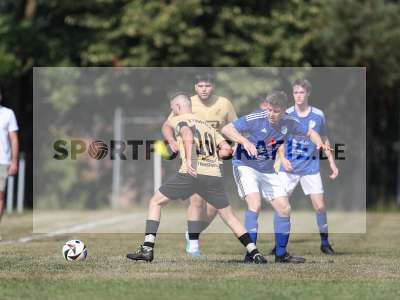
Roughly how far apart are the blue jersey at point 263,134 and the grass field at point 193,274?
1178 mm

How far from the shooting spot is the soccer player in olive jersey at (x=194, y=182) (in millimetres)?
10625

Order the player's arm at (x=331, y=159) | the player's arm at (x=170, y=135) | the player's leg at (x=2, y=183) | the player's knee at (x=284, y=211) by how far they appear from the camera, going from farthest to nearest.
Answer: the player's leg at (x=2, y=183)
the player's arm at (x=331, y=159)
the player's arm at (x=170, y=135)
the player's knee at (x=284, y=211)

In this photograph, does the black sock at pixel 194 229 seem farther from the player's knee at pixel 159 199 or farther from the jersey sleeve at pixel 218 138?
the player's knee at pixel 159 199

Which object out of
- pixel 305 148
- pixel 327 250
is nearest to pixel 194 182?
pixel 305 148

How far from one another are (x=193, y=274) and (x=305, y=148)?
425 cm

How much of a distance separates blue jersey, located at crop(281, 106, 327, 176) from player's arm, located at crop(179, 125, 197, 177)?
246 centimetres

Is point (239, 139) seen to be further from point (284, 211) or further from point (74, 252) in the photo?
point (74, 252)

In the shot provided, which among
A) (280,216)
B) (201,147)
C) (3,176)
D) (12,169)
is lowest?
(280,216)

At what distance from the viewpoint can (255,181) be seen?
11625 mm

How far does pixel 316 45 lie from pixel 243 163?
1600 centimetres

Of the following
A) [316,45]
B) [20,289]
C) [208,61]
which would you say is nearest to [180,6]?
[208,61]

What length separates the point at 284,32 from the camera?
26.7 meters

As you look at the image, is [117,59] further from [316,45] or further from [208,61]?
[316,45]

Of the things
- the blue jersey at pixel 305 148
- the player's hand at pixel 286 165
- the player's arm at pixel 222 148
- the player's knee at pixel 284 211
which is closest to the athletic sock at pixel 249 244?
the player's knee at pixel 284 211
